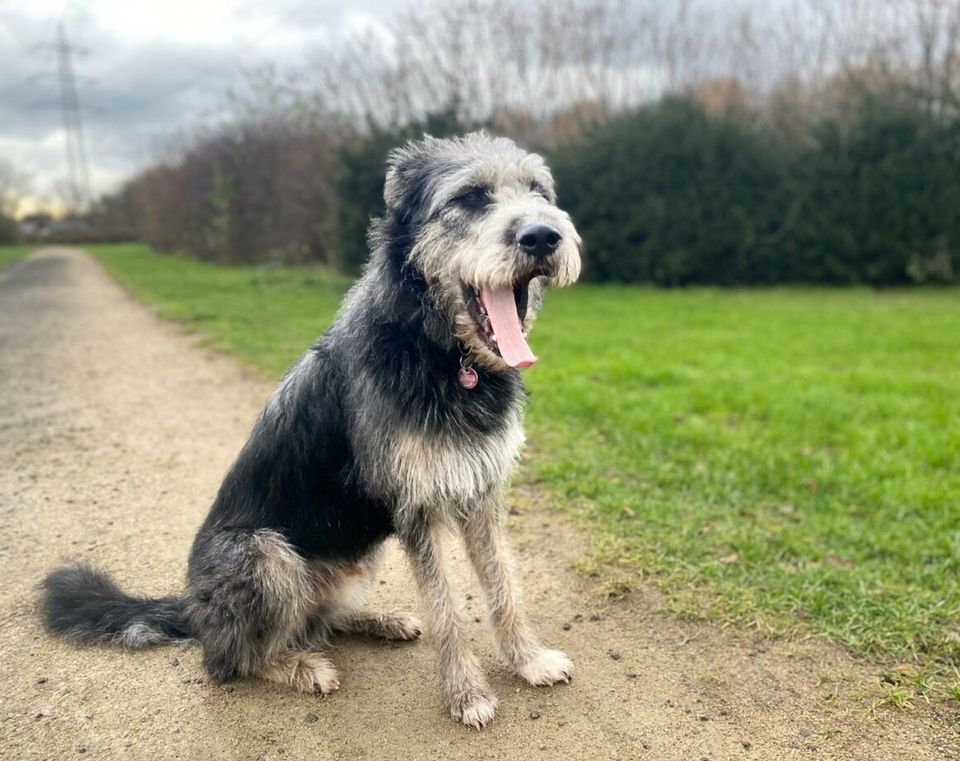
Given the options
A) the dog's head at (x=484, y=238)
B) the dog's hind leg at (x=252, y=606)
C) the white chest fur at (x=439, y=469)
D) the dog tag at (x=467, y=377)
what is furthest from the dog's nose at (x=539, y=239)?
the dog's hind leg at (x=252, y=606)

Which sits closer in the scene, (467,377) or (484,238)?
(484,238)

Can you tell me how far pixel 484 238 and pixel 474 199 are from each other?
0.91 feet

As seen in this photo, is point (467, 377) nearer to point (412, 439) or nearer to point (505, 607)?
point (412, 439)

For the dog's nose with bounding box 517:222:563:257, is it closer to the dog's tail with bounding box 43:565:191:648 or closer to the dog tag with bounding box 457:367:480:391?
the dog tag with bounding box 457:367:480:391

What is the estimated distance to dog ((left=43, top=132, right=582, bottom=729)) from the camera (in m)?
3.01

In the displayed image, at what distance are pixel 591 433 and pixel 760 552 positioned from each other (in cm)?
241

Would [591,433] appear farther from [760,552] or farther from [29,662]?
[29,662]

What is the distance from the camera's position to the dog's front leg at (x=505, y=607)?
11.1 feet

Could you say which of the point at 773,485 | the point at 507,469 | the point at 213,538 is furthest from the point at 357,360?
the point at 773,485

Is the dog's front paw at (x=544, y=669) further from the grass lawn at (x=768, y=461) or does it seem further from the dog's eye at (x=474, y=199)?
the dog's eye at (x=474, y=199)

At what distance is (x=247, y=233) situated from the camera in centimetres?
2861

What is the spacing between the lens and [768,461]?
593 cm

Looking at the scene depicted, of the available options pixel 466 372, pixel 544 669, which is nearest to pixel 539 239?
pixel 466 372

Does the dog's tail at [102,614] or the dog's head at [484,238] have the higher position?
the dog's head at [484,238]
